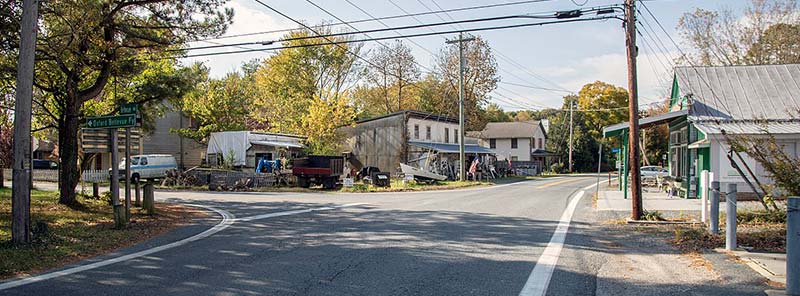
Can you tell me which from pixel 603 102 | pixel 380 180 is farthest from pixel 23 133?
pixel 603 102

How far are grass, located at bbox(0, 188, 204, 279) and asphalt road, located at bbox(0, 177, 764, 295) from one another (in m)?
0.62

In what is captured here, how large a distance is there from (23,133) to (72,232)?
8.94 ft

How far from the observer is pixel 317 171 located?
96.4 ft

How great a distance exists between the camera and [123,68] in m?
16.4

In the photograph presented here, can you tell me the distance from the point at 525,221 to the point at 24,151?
10.9m

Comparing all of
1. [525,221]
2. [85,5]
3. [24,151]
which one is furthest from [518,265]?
[85,5]

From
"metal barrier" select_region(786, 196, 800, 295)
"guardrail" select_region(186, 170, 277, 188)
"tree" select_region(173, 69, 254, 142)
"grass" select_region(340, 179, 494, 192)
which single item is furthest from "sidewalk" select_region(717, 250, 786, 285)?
"tree" select_region(173, 69, 254, 142)

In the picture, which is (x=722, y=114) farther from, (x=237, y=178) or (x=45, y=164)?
(x=45, y=164)

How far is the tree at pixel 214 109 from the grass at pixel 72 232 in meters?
23.6

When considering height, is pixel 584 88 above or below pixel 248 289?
above

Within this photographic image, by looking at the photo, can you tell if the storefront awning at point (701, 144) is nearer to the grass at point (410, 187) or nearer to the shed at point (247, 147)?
the grass at point (410, 187)

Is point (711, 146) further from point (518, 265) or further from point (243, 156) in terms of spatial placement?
point (243, 156)

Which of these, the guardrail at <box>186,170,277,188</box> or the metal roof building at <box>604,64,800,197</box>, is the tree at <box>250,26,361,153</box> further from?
the metal roof building at <box>604,64,800,197</box>

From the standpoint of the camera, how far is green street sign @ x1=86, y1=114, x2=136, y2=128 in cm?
1243
